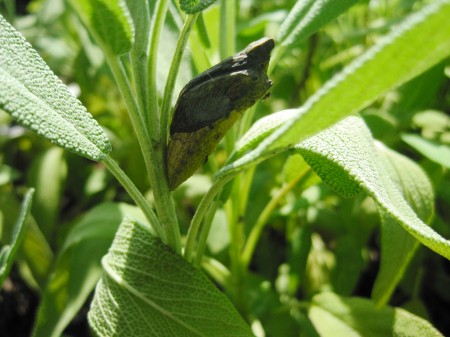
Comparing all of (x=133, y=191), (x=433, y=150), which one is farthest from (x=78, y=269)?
(x=433, y=150)

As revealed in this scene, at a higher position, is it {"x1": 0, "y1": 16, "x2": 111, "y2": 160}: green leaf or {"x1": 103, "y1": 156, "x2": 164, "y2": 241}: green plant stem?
{"x1": 0, "y1": 16, "x2": 111, "y2": 160}: green leaf

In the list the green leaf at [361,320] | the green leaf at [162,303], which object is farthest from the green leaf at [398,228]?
the green leaf at [162,303]

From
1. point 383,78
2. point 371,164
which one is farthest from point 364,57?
point 371,164

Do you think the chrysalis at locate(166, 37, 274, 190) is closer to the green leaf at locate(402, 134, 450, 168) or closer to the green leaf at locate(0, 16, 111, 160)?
the green leaf at locate(0, 16, 111, 160)

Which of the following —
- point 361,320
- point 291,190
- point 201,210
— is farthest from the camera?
point 291,190

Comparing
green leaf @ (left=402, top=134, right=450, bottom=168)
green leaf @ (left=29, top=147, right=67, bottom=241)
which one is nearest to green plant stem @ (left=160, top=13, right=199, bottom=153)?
green leaf @ (left=402, top=134, right=450, bottom=168)

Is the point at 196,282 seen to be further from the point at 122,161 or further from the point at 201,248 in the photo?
the point at 122,161

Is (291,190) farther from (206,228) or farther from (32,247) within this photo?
(32,247)
